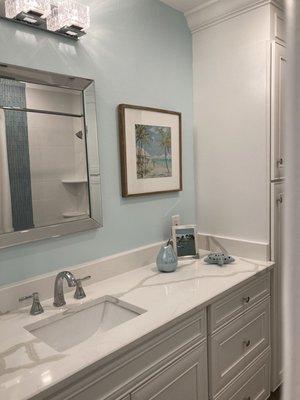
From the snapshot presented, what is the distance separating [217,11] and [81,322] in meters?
1.87

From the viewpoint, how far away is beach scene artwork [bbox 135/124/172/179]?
1.77m

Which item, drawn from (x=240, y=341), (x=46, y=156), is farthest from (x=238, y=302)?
(x=46, y=156)

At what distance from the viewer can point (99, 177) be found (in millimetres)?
1586

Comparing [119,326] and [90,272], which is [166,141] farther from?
[119,326]

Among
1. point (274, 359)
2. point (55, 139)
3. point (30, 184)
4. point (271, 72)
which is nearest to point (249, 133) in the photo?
point (271, 72)

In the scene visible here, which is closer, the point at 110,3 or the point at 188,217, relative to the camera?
the point at 110,3

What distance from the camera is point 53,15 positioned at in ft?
4.40

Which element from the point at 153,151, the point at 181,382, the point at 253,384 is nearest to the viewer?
the point at 181,382

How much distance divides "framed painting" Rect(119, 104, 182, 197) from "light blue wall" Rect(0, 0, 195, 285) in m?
0.05

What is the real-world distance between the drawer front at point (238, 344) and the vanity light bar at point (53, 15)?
4.98ft

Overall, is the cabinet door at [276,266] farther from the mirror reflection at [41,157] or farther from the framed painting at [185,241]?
the mirror reflection at [41,157]

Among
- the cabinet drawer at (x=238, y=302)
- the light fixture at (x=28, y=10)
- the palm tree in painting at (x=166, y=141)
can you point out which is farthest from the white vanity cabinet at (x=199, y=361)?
the light fixture at (x=28, y=10)

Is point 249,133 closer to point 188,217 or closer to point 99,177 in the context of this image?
point 188,217

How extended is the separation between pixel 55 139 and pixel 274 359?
5.88ft
